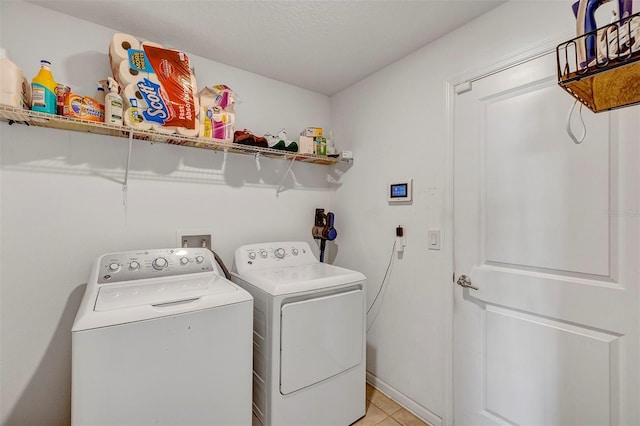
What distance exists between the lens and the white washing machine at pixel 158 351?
1020mm

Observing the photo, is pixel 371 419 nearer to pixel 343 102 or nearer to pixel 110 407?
pixel 110 407

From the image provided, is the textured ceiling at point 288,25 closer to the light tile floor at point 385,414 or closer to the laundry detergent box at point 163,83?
the laundry detergent box at point 163,83

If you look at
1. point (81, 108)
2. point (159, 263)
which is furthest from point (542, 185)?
point (81, 108)

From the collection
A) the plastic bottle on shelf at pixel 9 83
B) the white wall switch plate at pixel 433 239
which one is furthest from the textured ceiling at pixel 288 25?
the white wall switch plate at pixel 433 239

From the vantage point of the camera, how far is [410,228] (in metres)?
1.90

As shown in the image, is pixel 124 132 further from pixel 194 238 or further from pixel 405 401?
pixel 405 401

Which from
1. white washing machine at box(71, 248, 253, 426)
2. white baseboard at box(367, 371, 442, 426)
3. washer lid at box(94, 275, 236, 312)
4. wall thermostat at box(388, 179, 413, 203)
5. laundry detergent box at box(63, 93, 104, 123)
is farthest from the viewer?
wall thermostat at box(388, 179, 413, 203)

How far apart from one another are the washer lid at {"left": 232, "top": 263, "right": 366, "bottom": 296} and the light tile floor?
0.89 m

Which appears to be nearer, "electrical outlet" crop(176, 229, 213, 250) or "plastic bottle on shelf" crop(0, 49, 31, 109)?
"plastic bottle on shelf" crop(0, 49, 31, 109)

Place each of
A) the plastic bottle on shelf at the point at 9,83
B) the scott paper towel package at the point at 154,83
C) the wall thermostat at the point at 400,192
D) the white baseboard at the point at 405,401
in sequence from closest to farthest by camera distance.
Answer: the plastic bottle on shelf at the point at 9,83 < the scott paper towel package at the point at 154,83 < the white baseboard at the point at 405,401 < the wall thermostat at the point at 400,192

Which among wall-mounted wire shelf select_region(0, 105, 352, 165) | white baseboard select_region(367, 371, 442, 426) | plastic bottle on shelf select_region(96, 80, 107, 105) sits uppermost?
plastic bottle on shelf select_region(96, 80, 107, 105)

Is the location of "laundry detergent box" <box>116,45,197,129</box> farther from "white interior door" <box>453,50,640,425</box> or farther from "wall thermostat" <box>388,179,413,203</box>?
"white interior door" <box>453,50,640,425</box>

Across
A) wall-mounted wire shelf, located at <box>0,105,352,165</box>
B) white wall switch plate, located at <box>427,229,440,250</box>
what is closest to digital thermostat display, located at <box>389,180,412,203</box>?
white wall switch plate, located at <box>427,229,440,250</box>

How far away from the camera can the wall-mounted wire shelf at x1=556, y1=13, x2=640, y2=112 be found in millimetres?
697
